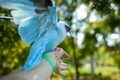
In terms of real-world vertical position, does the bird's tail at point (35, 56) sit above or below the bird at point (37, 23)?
below

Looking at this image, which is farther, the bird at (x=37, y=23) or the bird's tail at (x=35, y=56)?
the bird at (x=37, y=23)

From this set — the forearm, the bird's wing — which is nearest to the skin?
the forearm

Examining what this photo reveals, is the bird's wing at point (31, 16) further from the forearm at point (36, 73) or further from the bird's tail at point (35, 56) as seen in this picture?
the forearm at point (36, 73)

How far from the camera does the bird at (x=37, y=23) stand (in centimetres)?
181

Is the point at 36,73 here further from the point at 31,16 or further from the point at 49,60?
the point at 31,16

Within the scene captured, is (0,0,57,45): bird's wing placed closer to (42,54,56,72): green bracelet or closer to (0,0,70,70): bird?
(0,0,70,70): bird

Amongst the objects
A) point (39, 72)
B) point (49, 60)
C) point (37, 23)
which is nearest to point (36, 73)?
point (39, 72)

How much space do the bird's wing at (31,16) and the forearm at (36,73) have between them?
16 cm

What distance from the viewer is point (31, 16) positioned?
1836 millimetres

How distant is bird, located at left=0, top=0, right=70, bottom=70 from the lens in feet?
5.94

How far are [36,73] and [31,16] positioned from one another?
0.30m

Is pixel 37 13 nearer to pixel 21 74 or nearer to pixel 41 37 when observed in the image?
pixel 41 37

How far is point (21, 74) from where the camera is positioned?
5.48ft

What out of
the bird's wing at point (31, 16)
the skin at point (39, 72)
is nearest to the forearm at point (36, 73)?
the skin at point (39, 72)
